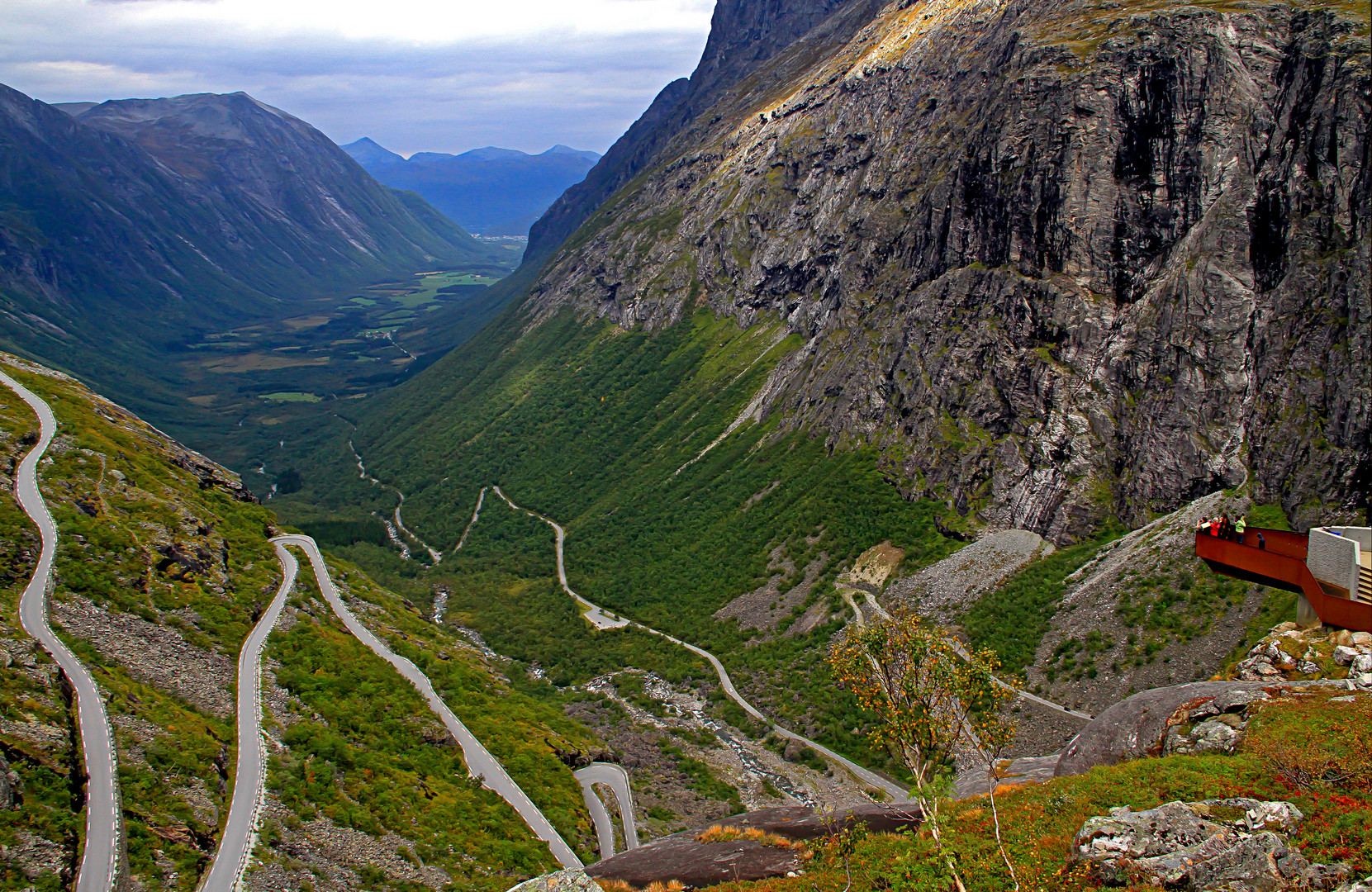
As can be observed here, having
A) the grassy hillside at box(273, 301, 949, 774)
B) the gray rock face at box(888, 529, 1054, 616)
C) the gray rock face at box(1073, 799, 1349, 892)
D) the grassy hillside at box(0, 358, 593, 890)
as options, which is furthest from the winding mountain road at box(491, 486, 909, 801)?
the gray rock face at box(1073, 799, 1349, 892)

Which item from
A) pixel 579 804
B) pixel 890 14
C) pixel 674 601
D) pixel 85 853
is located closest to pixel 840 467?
pixel 674 601

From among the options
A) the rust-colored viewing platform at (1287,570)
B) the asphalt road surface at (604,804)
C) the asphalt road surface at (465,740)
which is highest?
the rust-colored viewing platform at (1287,570)

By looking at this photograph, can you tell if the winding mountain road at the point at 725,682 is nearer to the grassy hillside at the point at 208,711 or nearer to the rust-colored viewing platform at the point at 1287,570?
the grassy hillside at the point at 208,711

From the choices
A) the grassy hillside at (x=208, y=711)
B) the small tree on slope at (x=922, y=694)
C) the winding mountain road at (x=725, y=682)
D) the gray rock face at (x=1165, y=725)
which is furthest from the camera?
the winding mountain road at (x=725, y=682)

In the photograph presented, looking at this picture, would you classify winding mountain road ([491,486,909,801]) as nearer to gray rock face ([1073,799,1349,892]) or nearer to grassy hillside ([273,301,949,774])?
grassy hillside ([273,301,949,774])

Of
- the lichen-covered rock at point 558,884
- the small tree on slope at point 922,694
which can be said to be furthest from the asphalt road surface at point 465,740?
the small tree on slope at point 922,694

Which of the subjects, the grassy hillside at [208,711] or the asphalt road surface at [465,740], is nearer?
the grassy hillside at [208,711]

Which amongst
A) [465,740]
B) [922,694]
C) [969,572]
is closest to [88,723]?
[465,740]
